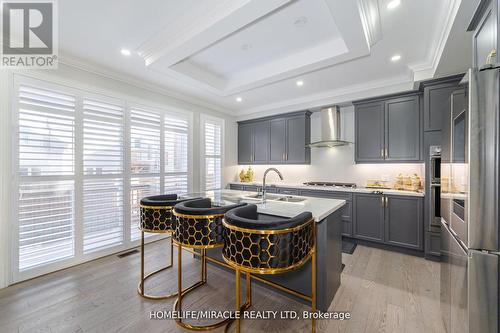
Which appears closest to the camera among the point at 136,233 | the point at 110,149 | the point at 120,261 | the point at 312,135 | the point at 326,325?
the point at 326,325

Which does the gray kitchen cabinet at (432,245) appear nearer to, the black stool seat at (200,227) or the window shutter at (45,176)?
the black stool seat at (200,227)

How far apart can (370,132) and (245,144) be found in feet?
9.44

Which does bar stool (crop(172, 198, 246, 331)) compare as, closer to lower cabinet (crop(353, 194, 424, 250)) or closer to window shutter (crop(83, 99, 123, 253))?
window shutter (crop(83, 99, 123, 253))

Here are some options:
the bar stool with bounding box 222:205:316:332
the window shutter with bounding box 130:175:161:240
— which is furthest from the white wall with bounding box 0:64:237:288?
the bar stool with bounding box 222:205:316:332

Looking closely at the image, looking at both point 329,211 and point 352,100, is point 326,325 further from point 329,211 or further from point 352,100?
point 352,100

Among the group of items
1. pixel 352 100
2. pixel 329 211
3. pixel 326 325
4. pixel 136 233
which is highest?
pixel 352 100

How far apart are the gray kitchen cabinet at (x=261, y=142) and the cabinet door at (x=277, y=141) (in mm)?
139

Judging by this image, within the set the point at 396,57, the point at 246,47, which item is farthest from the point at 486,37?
the point at 246,47

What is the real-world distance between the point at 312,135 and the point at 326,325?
3.68 meters

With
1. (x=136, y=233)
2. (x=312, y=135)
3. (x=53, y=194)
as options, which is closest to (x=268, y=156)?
(x=312, y=135)

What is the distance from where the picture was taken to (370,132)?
370 centimetres

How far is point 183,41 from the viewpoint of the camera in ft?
7.41

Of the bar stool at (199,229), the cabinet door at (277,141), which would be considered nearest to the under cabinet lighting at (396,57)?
the cabinet door at (277,141)

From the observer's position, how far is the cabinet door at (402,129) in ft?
10.8
